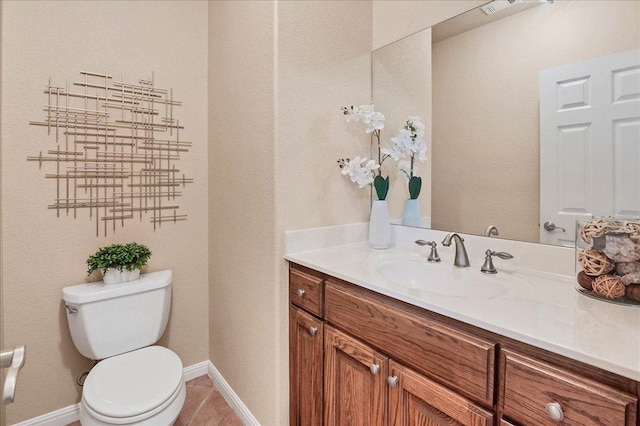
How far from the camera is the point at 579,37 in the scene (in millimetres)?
1053

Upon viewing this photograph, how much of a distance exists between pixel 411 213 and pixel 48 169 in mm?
1779

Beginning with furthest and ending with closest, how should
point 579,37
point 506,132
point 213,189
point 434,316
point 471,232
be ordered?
1. point 213,189
2. point 471,232
3. point 506,132
4. point 579,37
5. point 434,316

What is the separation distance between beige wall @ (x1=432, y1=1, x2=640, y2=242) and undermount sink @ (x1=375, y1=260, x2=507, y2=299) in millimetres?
228

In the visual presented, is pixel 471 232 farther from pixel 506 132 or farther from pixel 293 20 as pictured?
pixel 293 20

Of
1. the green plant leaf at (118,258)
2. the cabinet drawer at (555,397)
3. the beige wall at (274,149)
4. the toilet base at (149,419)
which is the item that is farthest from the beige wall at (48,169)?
the cabinet drawer at (555,397)

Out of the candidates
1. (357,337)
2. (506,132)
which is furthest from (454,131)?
(357,337)

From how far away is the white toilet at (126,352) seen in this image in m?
1.18

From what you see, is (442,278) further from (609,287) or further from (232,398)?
(232,398)

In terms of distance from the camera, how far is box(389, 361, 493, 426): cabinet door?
0.76 m

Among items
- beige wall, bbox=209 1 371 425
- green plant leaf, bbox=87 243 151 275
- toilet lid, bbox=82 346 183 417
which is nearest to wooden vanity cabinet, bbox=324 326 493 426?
beige wall, bbox=209 1 371 425

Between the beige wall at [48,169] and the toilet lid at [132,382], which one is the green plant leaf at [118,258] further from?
the toilet lid at [132,382]

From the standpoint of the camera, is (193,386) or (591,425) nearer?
(591,425)

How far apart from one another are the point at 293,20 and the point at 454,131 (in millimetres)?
851

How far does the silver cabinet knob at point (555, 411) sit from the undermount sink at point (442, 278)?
0.41 meters
